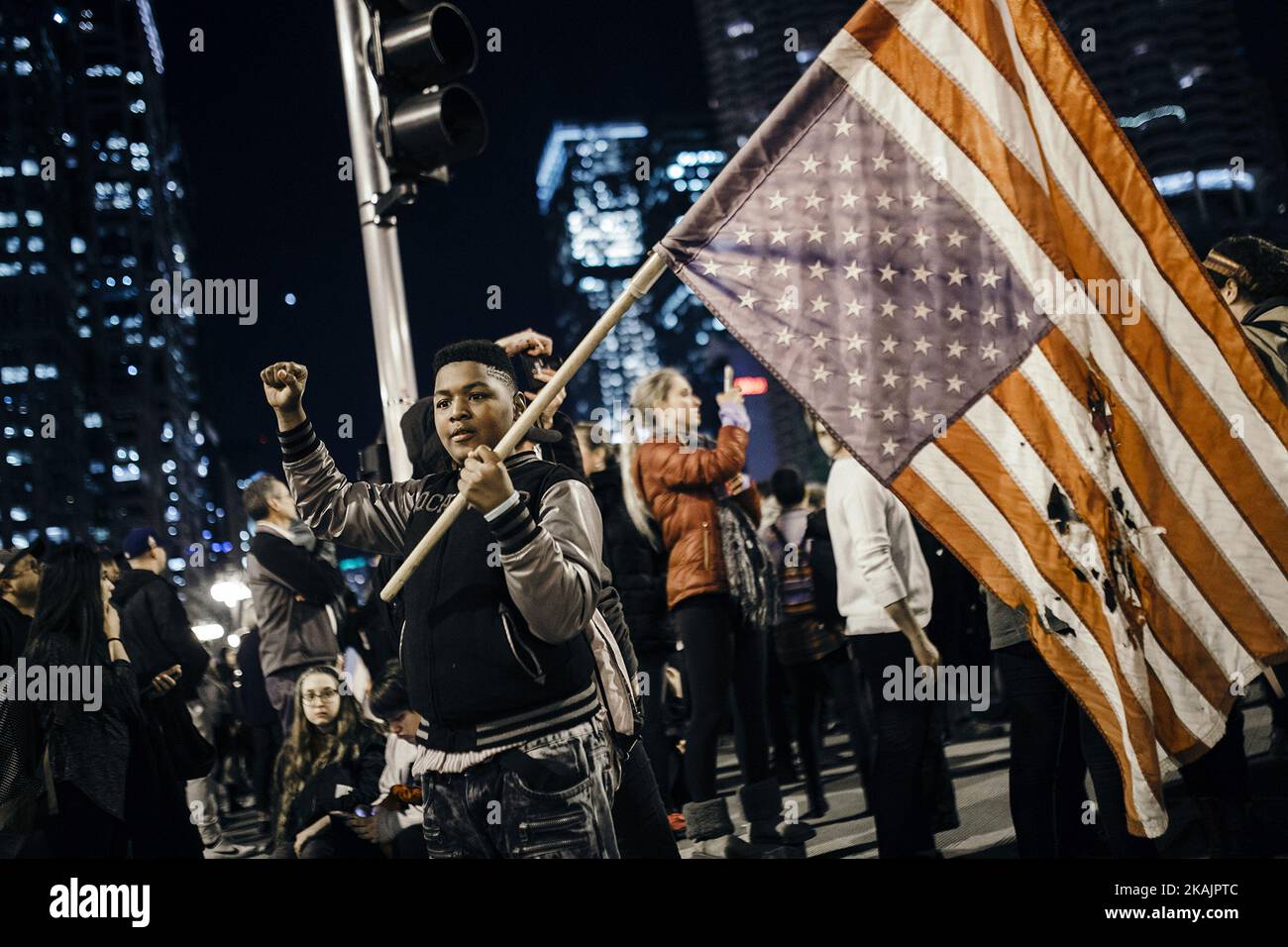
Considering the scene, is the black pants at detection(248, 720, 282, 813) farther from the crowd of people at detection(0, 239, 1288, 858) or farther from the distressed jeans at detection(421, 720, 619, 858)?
the distressed jeans at detection(421, 720, 619, 858)

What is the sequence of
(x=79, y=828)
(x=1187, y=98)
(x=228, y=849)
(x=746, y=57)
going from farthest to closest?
(x=746, y=57)
(x=1187, y=98)
(x=228, y=849)
(x=79, y=828)

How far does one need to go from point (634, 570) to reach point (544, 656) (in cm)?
299

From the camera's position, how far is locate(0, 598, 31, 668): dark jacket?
17.8 ft

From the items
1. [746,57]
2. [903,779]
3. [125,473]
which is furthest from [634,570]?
[125,473]

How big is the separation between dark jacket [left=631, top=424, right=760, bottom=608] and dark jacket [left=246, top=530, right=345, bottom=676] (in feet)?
6.78

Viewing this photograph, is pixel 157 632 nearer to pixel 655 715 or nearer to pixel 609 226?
pixel 655 715

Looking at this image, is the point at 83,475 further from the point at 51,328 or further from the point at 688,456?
the point at 688,456

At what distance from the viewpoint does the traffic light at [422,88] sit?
4.95 m

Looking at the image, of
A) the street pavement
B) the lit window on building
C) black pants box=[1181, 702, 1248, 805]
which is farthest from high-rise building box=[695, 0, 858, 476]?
black pants box=[1181, 702, 1248, 805]

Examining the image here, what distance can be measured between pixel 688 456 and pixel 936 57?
2426 millimetres

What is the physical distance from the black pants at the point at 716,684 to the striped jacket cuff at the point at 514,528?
273 cm

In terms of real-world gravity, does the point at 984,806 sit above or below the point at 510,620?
below

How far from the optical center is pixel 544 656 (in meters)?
3.34

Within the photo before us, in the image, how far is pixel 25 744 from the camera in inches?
206
